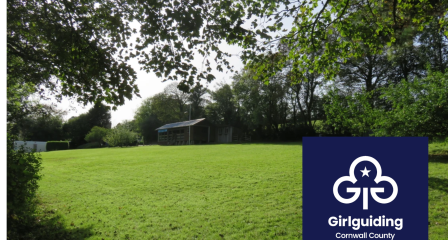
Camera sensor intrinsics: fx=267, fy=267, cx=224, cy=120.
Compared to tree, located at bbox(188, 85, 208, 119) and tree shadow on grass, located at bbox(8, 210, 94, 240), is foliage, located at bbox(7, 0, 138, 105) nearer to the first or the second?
tree shadow on grass, located at bbox(8, 210, 94, 240)

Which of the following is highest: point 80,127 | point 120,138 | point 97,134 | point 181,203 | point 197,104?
point 197,104

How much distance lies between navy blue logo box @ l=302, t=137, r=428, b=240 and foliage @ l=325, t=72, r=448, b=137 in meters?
7.55

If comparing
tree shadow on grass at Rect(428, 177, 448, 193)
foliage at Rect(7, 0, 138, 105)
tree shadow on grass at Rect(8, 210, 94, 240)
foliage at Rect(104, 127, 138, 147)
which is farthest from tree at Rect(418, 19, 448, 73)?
foliage at Rect(104, 127, 138, 147)

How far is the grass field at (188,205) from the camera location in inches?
233

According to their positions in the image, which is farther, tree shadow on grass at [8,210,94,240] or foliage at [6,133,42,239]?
tree shadow on grass at [8,210,94,240]

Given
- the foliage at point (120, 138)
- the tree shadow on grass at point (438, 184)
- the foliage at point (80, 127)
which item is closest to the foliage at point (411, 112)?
the tree shadow on grass at point (438, 184)

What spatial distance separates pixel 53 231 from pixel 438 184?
11261 millimetres

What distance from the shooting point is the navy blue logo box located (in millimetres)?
4953

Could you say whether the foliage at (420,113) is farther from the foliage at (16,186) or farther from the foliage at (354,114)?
the foliage at (16,186)

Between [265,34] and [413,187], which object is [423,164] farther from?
[265,34]

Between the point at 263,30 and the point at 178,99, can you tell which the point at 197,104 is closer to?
the point at 178,99

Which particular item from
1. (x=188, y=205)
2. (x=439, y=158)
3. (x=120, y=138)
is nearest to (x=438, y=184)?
(x=439, y=158)

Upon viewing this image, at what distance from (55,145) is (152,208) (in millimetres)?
47453

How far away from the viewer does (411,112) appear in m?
11.6
